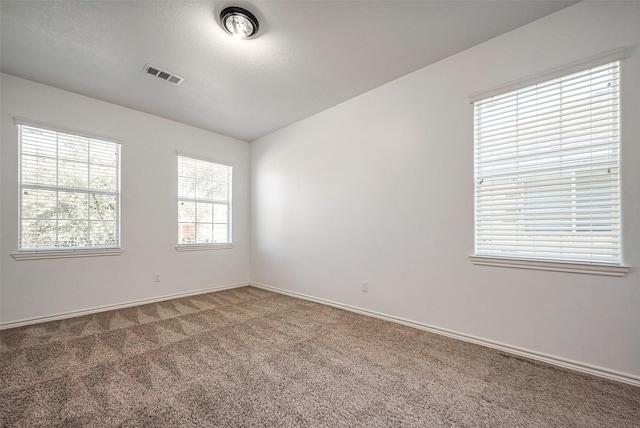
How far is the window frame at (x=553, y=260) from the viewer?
186cm

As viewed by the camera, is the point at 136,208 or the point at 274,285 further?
the point at 274,285

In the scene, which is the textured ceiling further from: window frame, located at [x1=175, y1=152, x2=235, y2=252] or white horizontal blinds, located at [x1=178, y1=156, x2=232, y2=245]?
white horizontal blinds, located at [x1=178, y1=156, x2=232, y2=245]

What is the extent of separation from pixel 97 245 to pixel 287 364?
3099 mm

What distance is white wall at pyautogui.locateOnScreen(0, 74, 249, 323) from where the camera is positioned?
288 centimetres

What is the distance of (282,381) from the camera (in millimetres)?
1857

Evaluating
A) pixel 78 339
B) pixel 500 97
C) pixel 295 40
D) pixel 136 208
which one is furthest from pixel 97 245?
pixel 500 97

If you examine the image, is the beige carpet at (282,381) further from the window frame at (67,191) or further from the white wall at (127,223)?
the window frame at (67,191)

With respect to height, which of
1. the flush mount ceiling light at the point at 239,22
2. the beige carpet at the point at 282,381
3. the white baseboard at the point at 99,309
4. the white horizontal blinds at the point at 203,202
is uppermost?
the flush mount ceiling light at the point at 239,22

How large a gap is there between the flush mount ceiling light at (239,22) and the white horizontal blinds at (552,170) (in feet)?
7.07

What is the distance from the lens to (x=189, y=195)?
435 cm

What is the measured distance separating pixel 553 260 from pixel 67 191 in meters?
5.19

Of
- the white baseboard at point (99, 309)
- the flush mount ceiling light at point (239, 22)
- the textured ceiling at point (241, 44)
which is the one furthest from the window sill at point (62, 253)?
the flush mount ceiling light at point (239, 22)

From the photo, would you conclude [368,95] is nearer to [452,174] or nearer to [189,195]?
[452,174]

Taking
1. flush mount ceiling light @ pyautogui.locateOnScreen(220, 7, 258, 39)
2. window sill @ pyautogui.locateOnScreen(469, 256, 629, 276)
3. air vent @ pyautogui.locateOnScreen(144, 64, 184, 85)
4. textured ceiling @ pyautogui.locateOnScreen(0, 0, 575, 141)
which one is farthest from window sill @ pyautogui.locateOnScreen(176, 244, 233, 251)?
window sill @ pyautogui.locateOnScreen(469, 256, 629, 276)
